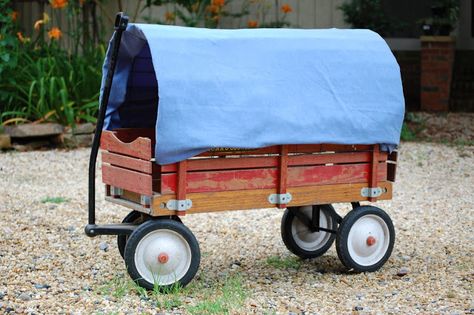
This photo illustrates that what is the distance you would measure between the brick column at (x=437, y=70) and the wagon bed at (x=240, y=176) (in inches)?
302

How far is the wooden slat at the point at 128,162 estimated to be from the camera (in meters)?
4.42

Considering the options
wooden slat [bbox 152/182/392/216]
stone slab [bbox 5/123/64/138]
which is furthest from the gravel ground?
stone slab [bbox 5/123/64/138]

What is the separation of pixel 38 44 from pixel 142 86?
6.77 metres

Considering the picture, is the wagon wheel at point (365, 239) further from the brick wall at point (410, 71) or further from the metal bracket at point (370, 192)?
the brick wall at point (410, 71)

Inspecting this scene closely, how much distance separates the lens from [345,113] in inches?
189

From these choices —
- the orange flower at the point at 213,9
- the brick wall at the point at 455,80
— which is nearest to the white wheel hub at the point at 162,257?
the orange flower at the point at 213,9

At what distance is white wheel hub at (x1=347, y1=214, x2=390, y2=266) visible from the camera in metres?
5.00

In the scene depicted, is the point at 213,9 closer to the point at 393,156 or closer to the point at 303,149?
the point at 393,156

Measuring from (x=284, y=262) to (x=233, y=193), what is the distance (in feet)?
2.85

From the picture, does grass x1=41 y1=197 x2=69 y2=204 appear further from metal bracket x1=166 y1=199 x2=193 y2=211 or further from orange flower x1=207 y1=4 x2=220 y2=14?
orange flower x1=207 y1=4 x2=220 y2=14

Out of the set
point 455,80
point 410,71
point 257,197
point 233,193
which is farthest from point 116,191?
point 410,71

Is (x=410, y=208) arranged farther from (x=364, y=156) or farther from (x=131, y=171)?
(x=131, y=171)

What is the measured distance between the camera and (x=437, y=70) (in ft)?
41.1

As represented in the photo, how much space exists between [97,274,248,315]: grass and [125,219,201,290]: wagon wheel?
0.17 feet
